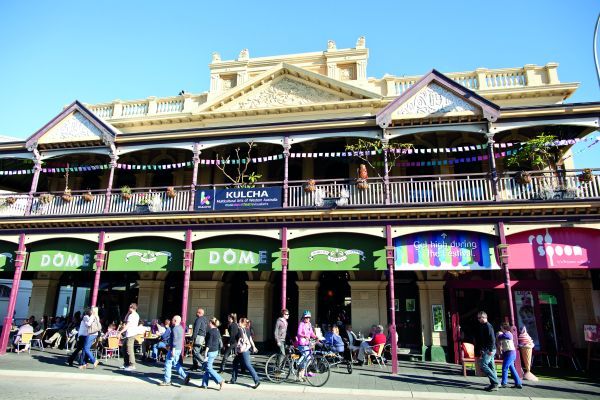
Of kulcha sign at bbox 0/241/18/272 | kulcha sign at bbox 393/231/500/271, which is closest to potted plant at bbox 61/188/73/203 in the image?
kulcha sign at bbox 0/241/18/272

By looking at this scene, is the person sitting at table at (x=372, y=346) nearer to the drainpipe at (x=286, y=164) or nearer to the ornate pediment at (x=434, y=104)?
the drainpipe at (x=286, y=164)

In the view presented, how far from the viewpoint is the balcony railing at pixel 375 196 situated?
43.6ft

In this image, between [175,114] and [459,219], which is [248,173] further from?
[459,219]

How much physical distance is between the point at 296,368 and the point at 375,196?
6.62 m

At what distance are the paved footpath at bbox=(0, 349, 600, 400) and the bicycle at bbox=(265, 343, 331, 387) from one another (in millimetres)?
259

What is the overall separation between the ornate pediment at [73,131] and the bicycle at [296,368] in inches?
476

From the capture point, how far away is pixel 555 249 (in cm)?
1300

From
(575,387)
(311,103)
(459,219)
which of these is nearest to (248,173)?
(311,103)

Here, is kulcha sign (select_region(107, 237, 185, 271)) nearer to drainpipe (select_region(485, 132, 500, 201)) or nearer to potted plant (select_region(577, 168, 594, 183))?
drainpipe (select_region(485, 132, 500, 201))

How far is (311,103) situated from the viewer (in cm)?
1884

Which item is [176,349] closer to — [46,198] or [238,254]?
[238,254]

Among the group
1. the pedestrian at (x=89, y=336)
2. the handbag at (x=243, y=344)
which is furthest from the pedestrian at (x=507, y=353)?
the pedestrian at (x=89, y=336)

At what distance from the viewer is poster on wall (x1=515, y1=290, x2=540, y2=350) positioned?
14.6m

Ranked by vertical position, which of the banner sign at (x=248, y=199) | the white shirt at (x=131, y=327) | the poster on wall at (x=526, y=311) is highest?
the banner sign at (x=248, y=199)
